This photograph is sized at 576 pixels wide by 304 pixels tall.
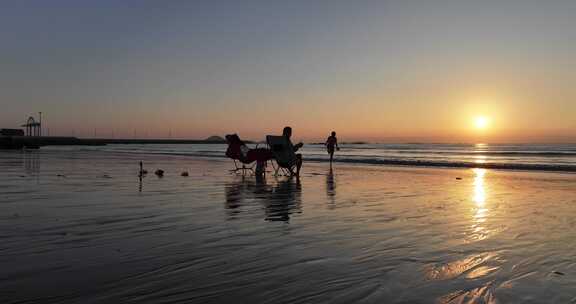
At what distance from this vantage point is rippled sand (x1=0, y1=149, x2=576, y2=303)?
131 inches

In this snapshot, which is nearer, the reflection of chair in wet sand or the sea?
the reflection of chair in wet sand

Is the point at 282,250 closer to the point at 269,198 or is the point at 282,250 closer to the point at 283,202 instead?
the point at 283,202

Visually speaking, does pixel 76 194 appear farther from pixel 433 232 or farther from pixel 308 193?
pixel 433 232

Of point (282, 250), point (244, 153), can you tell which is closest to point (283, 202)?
point (282, 250)

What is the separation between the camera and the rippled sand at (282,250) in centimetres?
333

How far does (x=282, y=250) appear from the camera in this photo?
4664mm

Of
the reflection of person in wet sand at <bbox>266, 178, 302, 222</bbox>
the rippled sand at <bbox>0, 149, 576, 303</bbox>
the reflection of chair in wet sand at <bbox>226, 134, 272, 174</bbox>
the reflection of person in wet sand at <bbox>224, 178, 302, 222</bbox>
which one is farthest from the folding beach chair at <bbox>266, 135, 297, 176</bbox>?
the rippled sand at <bbox>0, 149, 576, 303</bbox>

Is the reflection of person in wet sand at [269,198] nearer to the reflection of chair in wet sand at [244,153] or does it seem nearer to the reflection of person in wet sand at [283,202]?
the reflection of person in wet sand at [283,202]

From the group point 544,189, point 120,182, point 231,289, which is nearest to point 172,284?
point 231,289

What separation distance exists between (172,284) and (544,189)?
1084 cm

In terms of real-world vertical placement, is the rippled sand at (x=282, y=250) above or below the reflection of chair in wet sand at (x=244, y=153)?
below

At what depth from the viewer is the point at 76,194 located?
909cm

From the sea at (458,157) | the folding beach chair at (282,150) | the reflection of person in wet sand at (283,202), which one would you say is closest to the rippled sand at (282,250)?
the reflection of person in wet sand at (283,202)

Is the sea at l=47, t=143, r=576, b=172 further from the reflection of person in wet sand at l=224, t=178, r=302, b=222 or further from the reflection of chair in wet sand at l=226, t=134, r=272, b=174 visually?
the reflection of person in wet sand at l=224, t=178, r=302, b=222
